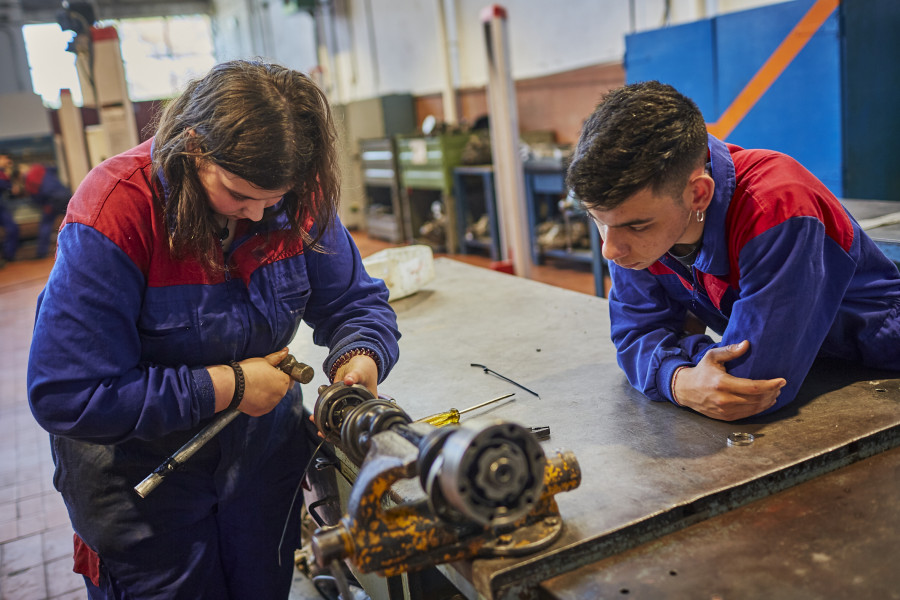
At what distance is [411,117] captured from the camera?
7.55m

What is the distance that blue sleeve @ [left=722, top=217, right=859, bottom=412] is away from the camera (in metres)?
1.11

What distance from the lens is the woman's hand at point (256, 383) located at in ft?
3.86

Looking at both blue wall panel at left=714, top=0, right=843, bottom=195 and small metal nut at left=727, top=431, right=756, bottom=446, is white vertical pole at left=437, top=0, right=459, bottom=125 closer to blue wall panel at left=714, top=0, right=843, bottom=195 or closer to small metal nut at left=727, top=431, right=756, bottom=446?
blue wall panel at left=714, top=0, right=843, bottom=195

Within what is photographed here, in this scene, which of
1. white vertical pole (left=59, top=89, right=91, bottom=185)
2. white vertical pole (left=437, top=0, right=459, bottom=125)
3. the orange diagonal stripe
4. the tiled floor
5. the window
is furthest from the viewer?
the window

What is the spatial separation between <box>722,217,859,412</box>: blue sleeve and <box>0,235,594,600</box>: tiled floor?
5.03 feet

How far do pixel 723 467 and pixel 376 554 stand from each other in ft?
1.69

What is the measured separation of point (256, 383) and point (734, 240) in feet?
2.61

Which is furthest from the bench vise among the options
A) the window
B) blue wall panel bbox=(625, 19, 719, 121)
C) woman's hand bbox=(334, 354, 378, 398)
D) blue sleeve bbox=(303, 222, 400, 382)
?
the window

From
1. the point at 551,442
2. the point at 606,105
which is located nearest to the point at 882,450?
the point at 551,442

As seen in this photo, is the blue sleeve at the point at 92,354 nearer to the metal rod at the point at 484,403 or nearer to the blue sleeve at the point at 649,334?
the metal rod at the point at 484,403

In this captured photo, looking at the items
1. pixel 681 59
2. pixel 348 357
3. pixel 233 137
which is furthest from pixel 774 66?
pixel 233 137

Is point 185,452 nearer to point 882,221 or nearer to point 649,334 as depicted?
point 649,334

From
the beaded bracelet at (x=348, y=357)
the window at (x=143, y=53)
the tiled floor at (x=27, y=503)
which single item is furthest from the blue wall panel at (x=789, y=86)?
the window at (x=143, y=53)

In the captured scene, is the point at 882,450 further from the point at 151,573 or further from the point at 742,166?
the point at 151,573
